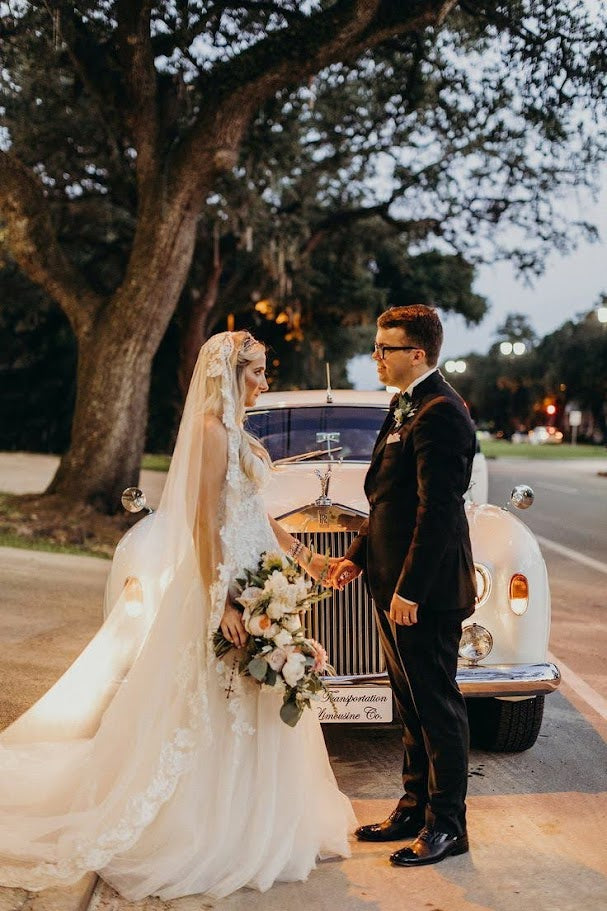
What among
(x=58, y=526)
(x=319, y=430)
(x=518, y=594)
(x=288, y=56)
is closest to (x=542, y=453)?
(x=288, y=56)

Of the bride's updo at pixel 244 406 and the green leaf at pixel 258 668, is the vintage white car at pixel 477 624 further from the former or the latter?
the green leaf at pixel 258 668

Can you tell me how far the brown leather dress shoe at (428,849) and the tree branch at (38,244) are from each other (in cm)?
1068

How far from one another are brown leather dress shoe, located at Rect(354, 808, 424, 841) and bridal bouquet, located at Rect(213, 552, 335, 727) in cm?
74

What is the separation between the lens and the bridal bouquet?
377cm

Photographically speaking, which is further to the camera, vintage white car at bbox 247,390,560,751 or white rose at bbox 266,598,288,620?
vintage white car at bbox 247,390,560,751

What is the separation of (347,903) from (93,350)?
421 inches

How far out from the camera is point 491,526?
5328 mm

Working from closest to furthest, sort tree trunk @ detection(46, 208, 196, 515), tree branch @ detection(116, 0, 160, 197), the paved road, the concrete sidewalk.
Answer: the paved road
tree branch @ detection(116, 0, 160, 197)
tree trunk @ detection(46, 208, 196, 515)
the concrete sidewalk

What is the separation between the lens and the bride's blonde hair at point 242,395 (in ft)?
12.9

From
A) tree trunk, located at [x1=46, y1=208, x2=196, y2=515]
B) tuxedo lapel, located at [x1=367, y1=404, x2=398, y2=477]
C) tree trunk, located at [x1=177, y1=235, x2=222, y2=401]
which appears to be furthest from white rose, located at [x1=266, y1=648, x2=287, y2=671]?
tree trunk, located at [x1=177, y1=235, x2=222, y2=401]

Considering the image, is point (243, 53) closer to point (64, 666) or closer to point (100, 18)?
point (100, 18)

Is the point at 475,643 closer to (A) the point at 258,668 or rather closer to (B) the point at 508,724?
(B) the point at 508,724

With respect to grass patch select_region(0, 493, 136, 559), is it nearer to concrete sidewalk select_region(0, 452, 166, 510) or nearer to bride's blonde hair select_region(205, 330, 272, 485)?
concrete sidewalk select_region(0, 452, 166, 510)

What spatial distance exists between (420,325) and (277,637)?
1.33 metres
